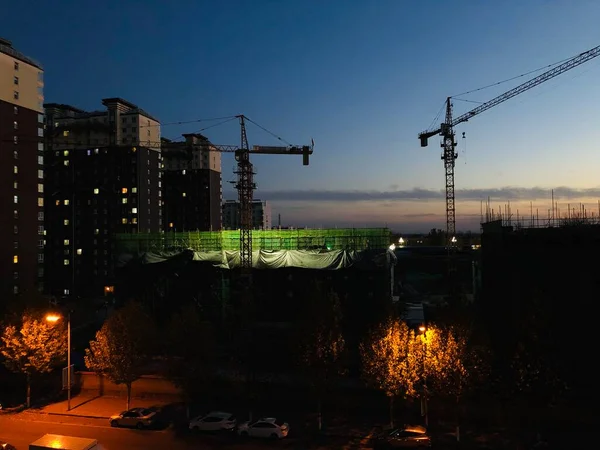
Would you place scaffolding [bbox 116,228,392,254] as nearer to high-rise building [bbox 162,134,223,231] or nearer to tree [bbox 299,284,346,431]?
tree [bbox 299,284,346,431]

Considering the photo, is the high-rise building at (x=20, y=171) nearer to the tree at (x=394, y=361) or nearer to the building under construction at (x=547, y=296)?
the tree at (x=394, y=361)

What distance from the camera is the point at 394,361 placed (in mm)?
17281

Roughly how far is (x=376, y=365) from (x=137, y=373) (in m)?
11.0

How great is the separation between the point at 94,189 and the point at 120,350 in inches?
2191

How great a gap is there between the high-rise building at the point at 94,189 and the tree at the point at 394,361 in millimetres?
57386

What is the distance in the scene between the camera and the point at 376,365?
58.1ft

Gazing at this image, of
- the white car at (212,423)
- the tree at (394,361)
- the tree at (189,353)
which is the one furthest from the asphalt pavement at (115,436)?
the tree at (394,361)

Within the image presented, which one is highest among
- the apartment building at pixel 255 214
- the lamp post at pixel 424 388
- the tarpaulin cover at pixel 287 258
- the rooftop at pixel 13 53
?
the rooftop at pixel 13 53

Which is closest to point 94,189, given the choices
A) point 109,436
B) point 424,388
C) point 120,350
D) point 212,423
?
point 120,350

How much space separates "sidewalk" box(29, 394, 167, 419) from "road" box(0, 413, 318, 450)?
561mm

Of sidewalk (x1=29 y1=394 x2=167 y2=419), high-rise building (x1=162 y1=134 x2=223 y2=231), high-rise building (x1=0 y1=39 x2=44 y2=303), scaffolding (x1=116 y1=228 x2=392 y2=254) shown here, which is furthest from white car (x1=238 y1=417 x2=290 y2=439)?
high-rise building (x1=162 y1=134 x2=223 y2=231)

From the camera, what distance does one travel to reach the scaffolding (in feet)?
138

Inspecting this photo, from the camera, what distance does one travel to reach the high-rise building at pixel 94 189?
68.8 m

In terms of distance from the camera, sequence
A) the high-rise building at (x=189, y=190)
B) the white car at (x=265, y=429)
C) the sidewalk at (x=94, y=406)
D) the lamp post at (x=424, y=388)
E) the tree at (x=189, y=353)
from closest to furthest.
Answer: the lamp post at (x=424, y=388), the white car at (x=265, y=429), the tree at (x=189, y=353), the sidewalk at (x=94, y=406), the high-rise building at (x=189, y=190)
